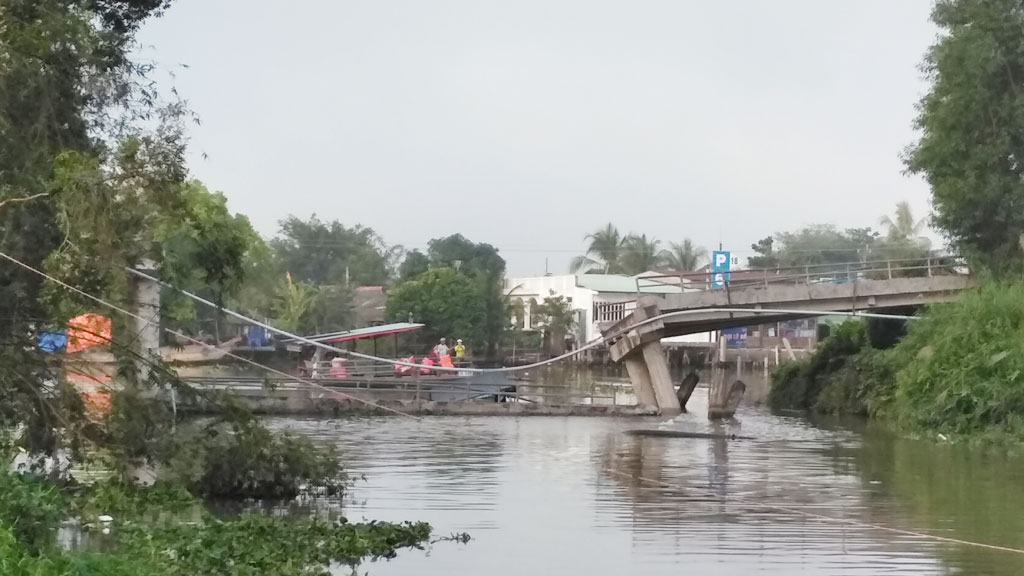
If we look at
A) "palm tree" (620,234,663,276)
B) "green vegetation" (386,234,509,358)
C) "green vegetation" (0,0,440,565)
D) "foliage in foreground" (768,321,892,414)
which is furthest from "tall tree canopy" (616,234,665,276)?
"green vegetation" (0,0,440,565)

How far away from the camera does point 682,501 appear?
692 inches

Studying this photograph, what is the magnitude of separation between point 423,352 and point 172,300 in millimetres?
49275

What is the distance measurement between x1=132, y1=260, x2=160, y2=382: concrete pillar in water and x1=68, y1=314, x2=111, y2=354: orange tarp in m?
0.34

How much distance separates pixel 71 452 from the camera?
14500mm

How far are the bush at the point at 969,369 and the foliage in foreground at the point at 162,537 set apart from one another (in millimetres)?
18511

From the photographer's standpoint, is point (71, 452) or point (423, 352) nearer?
point (71, 452)

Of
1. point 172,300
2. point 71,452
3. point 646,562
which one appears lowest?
point 646,562

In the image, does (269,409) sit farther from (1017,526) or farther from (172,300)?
(1017,526)

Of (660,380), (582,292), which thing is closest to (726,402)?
(660,380)

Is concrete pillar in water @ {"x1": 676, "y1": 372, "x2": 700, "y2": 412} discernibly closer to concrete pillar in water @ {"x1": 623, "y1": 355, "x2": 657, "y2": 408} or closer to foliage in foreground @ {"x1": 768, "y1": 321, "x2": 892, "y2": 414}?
concrete pillar in water @ {"x1": 623, "y1": 355, "x2": 657, "y2": 408}

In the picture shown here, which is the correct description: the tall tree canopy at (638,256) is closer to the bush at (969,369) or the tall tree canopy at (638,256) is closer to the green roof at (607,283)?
the green roof at (607,283)

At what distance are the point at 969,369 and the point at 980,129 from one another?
7.28m

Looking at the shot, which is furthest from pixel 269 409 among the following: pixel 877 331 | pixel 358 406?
pixel 877 331

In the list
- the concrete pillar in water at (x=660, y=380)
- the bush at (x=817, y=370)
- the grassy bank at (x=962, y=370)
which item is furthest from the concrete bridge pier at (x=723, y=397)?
the bush at (x=817, y=370)
